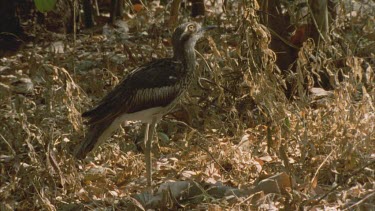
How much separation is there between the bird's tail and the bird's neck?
2.26ft

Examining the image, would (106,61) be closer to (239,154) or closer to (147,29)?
(147,29)

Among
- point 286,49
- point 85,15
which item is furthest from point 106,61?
point 286,49

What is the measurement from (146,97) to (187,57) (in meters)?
0.45

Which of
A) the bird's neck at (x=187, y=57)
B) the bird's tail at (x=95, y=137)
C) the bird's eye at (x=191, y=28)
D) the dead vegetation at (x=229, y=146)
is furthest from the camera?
the bird's eye at (x=191, y=28)

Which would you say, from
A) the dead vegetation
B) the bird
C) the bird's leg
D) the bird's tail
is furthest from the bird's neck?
the bird's tail

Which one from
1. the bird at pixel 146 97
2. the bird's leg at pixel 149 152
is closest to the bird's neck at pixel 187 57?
the bird at pixel 146 97

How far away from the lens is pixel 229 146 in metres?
5.68

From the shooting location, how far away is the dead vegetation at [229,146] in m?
4.88

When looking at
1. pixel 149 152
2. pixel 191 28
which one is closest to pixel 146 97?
pixel 149 152

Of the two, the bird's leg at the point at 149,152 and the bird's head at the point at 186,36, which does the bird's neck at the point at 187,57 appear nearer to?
the bird's head at the point at 186,36

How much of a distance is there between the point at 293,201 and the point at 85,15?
509 cm

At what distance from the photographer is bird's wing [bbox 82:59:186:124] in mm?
5516

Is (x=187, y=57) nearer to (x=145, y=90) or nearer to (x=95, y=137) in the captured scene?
(x=145, y=90)

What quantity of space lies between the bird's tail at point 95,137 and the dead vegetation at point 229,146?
0.32ft
